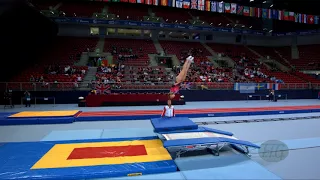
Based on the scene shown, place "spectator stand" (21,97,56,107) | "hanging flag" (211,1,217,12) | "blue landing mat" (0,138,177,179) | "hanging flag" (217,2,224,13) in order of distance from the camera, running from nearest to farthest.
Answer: "blue landing mat" (0,138,177,179) < "spectator stand" (21,97,56,107) < "hanging flag" (211,1,217,12) < "hanging flag" (217,2,224,13)

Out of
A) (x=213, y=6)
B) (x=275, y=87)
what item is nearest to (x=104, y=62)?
(x=213, y=6)

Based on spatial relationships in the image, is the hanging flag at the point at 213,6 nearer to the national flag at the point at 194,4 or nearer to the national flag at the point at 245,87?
the national flag at the point at 194,4

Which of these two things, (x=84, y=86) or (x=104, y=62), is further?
(x=104, y=62)

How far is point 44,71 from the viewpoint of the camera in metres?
16.7

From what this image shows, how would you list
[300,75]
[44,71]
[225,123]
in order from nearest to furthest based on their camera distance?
[225,123], [44,71], [300,75]

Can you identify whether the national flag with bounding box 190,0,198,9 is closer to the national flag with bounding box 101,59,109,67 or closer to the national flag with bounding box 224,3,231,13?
the national flag with bounding box 224,3,231,13

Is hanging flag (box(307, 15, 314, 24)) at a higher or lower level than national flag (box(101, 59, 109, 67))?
higher

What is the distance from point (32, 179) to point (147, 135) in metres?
3.40

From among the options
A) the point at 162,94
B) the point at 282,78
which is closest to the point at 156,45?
the point at 162,94

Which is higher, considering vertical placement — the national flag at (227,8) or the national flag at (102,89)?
the national flag at (227,8)

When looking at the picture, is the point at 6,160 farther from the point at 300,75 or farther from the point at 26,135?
the point at 300,75

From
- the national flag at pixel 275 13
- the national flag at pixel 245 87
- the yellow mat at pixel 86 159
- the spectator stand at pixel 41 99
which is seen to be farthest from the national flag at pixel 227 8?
the yellow mat at pixel 86 159

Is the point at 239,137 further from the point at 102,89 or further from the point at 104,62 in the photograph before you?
the point at 104,62

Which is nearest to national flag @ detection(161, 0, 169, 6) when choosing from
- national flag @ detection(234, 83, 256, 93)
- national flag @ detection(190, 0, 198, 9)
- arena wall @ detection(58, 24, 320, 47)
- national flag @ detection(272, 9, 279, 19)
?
national flag @ detection(190, 0, 198, 9)
